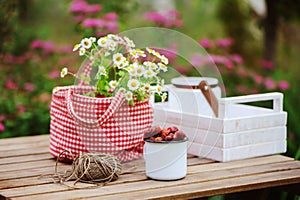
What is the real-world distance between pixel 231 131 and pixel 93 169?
593mm

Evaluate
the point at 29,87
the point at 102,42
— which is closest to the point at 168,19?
the point at 29,87

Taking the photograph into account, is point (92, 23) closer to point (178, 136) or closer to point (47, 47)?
point (47, 47)

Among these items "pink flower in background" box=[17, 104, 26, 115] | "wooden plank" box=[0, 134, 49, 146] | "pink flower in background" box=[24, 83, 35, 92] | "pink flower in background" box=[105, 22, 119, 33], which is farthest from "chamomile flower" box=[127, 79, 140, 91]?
"pink flower in background" box=[24, 83, 35, 92]

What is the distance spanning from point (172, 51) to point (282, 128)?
1.82ft

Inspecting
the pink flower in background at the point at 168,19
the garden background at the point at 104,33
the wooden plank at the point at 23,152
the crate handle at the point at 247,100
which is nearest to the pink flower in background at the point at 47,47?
the garden background at the point at 104,33

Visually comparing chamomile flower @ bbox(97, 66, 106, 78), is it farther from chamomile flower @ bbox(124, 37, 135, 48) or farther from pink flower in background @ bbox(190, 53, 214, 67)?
pink flower in background @ bbox(190, 53, 214, 67)

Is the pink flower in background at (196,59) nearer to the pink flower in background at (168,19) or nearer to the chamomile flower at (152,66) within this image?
the chamomile flower at (152,66)

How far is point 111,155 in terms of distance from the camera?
88.9 inches

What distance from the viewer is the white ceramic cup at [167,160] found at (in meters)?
2.20

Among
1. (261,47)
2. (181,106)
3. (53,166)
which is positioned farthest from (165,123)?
(261,47)

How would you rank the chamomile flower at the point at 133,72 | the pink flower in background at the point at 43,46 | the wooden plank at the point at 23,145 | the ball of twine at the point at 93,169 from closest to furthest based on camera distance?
the ball of twine at the point at 93,169 → the chamomile flower at the point at 133,72 → the wooden plank at the point at 23,145 → the pink flower in background at the point at 43,46

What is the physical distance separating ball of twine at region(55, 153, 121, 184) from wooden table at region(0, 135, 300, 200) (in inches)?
1.4

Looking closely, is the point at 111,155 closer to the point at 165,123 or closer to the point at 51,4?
the point at 165,123

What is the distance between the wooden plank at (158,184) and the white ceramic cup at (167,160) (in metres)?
0.03
